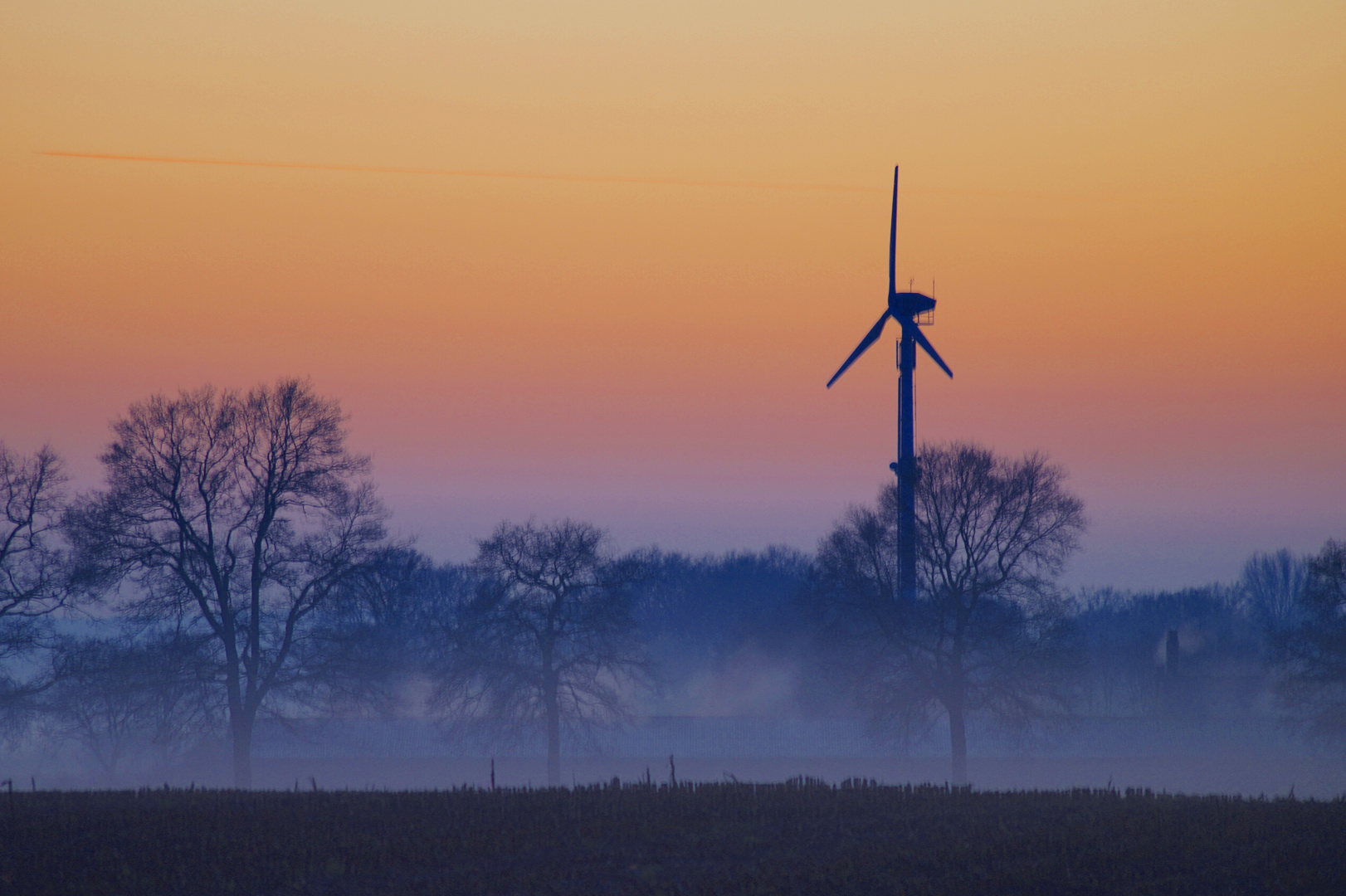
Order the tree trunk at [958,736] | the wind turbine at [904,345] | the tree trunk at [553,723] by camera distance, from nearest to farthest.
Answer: the tree trunk at [958,736]
the tree trunk at [553,723]
the wind turbine at [904,345]

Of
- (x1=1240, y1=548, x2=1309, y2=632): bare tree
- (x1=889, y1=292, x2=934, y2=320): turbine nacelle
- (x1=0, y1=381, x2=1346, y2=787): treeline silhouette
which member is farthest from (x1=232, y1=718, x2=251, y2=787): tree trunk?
(x1=1240, y1=548, x2=1309, y2=632): bare tree

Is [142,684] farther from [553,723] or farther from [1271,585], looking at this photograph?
[1271,585]

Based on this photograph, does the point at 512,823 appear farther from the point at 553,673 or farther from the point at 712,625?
the point at 712,625

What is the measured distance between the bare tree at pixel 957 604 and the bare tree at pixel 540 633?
9.63 metres

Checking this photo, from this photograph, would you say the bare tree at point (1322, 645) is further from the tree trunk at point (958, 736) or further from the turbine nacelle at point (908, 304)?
the turbine nacelle at point (908, 304)

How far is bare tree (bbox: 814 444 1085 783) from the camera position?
4872cm

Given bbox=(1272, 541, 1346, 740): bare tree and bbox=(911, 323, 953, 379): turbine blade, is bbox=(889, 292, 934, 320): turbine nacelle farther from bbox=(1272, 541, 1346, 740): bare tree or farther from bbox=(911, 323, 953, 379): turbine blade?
bbox=(1272, 541, 1346, 740): bare tree

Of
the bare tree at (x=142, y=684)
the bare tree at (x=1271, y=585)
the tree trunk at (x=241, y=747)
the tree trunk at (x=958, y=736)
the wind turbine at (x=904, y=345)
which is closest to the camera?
the bare tree at (x=142, y=684)

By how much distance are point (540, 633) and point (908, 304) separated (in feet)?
110

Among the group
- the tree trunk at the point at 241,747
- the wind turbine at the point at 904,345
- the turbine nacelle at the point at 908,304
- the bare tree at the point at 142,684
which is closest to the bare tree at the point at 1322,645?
the wind turbine at the point at 904,345

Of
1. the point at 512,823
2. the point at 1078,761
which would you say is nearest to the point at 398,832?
the point at 512,823

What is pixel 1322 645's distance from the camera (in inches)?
1965

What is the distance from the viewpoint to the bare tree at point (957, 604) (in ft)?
160

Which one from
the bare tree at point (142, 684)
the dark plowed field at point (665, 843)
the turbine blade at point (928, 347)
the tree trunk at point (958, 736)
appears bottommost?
the tree trunk at point (958, 736)
